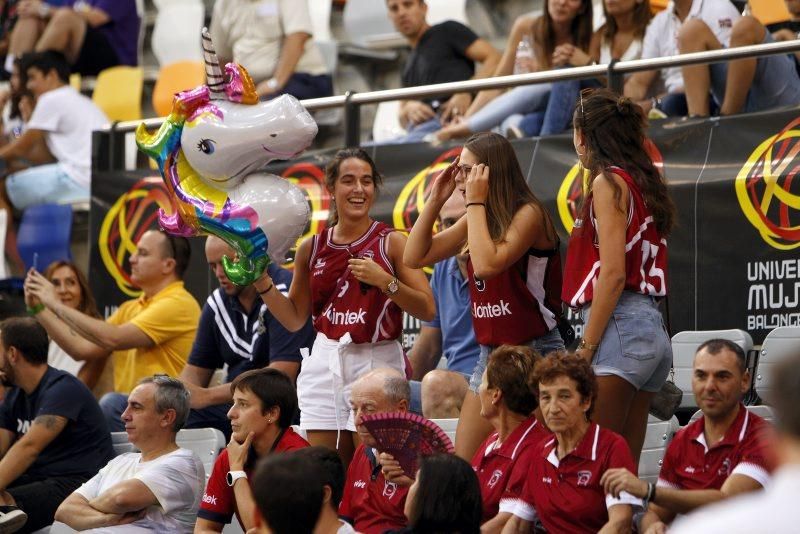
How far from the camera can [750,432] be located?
4332 mm

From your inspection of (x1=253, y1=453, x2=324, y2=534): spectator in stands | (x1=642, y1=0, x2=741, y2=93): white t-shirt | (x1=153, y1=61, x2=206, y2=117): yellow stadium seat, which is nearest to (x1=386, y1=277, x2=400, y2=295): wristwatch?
(x1=253, y1=453, x2=324, y2=534): spectator in stands

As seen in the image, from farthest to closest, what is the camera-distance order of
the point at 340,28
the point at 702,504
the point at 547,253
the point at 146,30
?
the point at 146,30 → the point at 340,28 → the point at 547,253 → the point at 702,504

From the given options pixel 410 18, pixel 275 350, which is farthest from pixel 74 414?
pixel 410 18

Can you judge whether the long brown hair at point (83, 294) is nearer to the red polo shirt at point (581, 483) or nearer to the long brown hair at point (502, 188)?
the long brown hair at point (502, 188)

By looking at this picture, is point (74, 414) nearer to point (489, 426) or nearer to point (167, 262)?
point (167, 262)

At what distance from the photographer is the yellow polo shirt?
22.1ft

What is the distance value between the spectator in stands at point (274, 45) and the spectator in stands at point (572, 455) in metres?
4.48

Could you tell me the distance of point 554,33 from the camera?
276 inches

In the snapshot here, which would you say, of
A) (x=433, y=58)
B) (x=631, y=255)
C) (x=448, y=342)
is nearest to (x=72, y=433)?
(x=448, y=342)

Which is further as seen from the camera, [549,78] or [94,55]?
[94,55]

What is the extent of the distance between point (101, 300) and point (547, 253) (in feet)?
13.2

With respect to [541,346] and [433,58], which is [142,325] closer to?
[433,58]

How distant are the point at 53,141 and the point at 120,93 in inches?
46.8

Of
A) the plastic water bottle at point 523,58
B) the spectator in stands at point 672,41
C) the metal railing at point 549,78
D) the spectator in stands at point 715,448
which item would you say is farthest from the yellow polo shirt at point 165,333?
the spectator in stands at point 715,448
